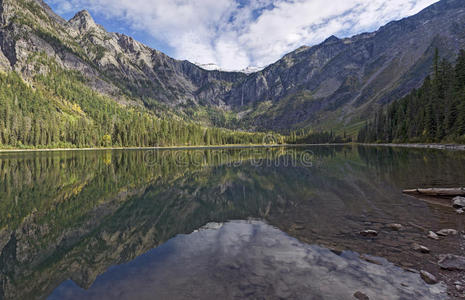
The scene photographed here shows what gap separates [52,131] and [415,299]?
617ft

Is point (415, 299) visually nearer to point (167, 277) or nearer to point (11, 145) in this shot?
point (167, 277)

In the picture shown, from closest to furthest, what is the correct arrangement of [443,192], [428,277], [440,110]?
1. [428,277]
2. [443,192]
3. [440,110]

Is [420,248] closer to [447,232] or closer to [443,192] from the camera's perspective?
[447,232]

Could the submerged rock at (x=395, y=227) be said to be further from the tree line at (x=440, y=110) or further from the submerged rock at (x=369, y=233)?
the tree line at (x=440, y=110)

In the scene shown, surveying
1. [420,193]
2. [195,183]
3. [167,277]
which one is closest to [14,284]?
[167,277]

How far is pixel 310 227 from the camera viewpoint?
14.7 metres

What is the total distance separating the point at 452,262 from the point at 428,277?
178 centimetres

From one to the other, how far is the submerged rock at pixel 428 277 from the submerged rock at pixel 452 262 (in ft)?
3.49

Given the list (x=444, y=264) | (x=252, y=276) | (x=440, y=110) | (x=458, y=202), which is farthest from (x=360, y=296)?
(x=440, y=110)

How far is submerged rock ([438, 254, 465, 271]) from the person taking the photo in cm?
880

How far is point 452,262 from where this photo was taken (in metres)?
9.05

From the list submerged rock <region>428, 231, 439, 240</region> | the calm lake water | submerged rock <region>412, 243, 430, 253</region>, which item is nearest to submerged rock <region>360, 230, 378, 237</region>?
the calm lake water

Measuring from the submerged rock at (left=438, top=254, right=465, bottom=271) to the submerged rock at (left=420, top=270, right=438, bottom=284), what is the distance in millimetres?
1062

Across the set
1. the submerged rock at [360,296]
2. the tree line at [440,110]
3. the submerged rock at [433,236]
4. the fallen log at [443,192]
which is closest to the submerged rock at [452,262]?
the submerged rock at [433,236]
